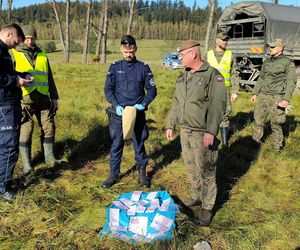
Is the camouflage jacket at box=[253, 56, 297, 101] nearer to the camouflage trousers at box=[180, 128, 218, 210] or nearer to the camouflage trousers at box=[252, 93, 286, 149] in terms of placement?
the camouflage trousers at box=[252, 93, 286, 149]

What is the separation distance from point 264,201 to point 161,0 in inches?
5254

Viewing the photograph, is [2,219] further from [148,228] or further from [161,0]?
[161,0]

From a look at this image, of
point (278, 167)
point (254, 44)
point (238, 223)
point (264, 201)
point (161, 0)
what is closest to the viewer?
point (238, 223)

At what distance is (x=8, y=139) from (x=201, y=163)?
2.31 metres

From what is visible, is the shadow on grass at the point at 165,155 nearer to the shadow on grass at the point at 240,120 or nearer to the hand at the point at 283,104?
the shadow on grass at the point at 240,120

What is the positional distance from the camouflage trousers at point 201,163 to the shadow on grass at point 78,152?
6.82ft

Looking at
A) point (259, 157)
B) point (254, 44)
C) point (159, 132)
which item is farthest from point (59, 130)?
point (254, 44)

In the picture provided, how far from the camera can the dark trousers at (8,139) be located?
12.9ft

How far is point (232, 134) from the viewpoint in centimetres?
712

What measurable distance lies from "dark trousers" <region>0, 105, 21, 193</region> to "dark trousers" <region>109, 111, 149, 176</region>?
3.99 ft

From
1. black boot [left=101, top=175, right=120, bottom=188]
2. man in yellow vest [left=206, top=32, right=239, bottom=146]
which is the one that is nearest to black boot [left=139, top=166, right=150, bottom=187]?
black boot [left=101, top=175, right=120, bottom=188]

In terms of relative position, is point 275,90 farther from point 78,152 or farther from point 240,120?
point 78,152

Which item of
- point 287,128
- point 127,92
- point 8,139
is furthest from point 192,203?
point 287,128

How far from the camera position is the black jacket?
381 cm
